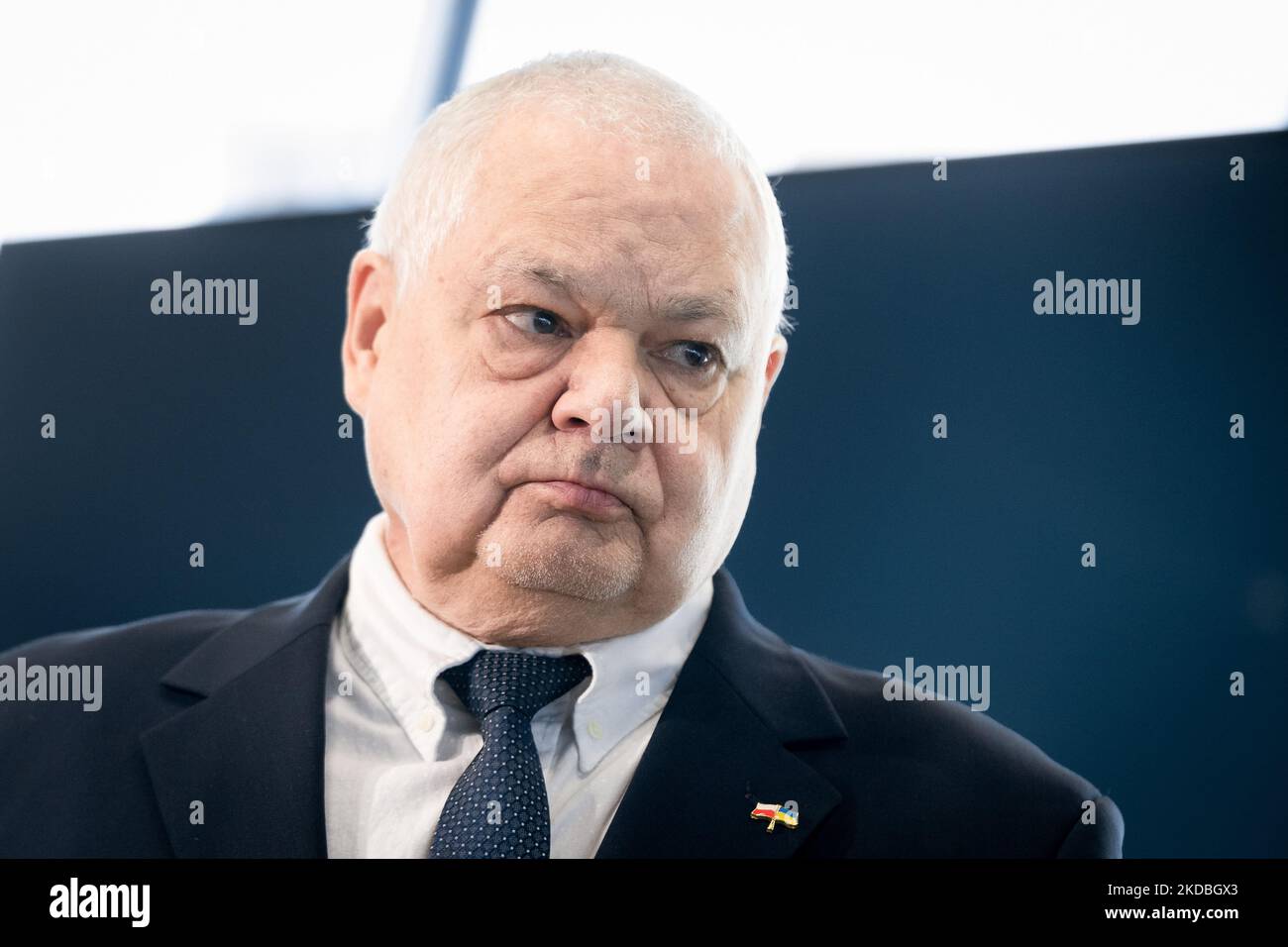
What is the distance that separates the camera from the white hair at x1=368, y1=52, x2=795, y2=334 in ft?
5.89

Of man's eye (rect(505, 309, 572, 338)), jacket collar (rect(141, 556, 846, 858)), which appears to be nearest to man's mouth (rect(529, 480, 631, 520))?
man's eye (rect(505, 309, 572, 338))

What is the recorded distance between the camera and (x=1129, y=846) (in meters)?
1.93

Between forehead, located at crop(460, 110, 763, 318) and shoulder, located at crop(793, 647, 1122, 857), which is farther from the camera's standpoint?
shoulder, located at crop(793, 647, 1122, 857)

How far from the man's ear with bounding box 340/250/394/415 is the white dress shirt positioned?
28 cm

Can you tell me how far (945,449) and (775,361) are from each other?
11.2 inches

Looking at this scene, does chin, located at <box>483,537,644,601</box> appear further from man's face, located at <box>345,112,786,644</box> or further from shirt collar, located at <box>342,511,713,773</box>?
shirt collar, located at <box>342,511,713,773</box>

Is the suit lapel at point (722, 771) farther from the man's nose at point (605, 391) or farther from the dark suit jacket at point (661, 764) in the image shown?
the man's nose at point (605, 391)

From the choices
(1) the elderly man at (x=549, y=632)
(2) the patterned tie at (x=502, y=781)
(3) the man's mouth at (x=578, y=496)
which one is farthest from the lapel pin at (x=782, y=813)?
(3) the man's mouth at (x=578, y=496)

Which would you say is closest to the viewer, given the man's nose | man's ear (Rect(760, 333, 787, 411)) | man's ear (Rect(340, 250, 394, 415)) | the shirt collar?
the man's nose

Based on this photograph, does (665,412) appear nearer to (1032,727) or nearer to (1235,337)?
(1032,727)

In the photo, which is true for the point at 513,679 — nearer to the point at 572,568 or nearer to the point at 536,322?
the point at 572,568

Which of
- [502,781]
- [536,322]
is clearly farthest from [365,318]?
[502,781]

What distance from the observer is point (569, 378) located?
1736 mm

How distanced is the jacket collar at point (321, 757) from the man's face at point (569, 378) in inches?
6.4
